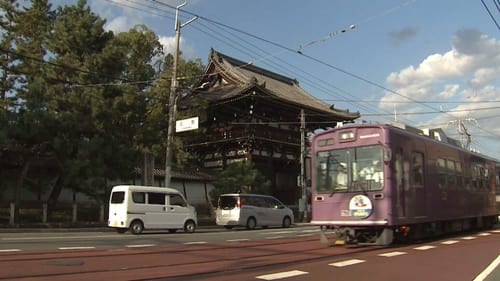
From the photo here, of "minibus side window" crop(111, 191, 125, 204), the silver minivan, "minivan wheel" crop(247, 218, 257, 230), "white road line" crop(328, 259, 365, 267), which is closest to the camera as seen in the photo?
"white road line" crop(328, 259, 365, 267)

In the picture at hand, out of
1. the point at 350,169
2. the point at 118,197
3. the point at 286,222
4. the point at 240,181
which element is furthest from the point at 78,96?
the point at 350,169

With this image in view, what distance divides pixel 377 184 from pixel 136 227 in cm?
1143

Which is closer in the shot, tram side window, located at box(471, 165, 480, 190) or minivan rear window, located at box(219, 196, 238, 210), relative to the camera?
tram side window, located at box(471, 165, 480, 190)

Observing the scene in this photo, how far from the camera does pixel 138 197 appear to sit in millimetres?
21531

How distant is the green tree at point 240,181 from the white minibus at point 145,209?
975 cm

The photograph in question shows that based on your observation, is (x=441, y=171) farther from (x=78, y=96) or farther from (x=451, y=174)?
(x=78, y=96)

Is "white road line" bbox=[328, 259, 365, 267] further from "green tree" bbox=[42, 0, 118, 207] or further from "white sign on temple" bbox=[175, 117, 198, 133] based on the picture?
"green tree" bbox=[42, 0, 118, 207]

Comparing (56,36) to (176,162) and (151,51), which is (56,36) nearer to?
(151,51)

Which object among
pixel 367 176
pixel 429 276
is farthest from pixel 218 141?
pixel 429 276

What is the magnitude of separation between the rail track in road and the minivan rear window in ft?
37.6

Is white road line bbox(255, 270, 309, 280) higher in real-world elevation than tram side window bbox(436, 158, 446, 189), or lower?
lower

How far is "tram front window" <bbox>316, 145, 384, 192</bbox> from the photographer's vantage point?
13.4 metres

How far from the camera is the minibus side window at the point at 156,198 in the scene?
21.9m

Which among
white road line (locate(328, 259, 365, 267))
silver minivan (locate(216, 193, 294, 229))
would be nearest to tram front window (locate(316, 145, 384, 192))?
white road line (locate(328, 259, 365, 267))
